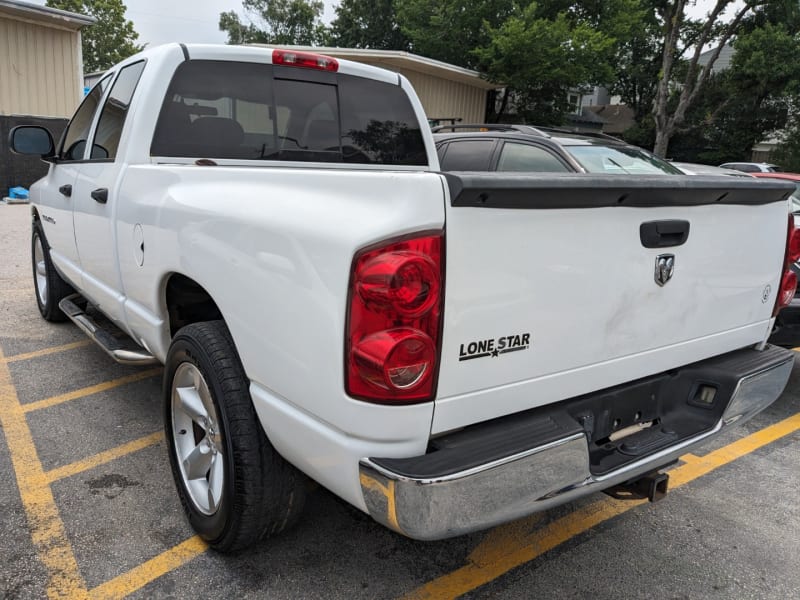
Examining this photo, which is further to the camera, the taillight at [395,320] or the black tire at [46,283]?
the black tire at [46,283]

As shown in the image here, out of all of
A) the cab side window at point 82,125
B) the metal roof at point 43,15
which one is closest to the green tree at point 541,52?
the metal roof at point 43,15

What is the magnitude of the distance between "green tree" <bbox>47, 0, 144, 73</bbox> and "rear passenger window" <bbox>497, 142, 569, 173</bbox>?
44260 mm

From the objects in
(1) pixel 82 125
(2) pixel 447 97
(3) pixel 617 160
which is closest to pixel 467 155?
(3) pixel 617 160

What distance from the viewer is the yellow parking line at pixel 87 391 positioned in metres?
3.77

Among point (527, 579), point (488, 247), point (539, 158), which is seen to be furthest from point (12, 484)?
point (539, 158)

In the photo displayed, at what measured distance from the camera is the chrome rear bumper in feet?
5.32

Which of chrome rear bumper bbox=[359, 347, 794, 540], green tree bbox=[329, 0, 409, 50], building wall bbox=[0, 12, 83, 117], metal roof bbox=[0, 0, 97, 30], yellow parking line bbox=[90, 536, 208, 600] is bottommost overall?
yellow parking line bbox=[90, 536, 208, 600]

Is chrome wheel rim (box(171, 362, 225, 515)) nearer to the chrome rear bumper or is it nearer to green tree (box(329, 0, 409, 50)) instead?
the chrome rear bumper

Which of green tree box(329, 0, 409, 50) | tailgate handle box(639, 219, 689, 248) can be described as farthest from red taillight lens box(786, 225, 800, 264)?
green tree box(329, 0, 409, 50)

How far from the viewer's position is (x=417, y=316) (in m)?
1.65

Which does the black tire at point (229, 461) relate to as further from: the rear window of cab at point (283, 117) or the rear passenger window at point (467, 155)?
the rear passenger window at point (467, 155)

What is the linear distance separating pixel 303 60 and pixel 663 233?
7.29ft

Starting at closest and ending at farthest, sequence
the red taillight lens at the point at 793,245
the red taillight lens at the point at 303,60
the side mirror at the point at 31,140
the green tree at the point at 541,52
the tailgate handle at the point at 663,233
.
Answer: the tailgate handle at the point at 663,233
the red taillight lens at the point at 793,245
the red taillight lens at the point at 303,60
the side mirror at the point at 31,140
the green tree at the point at 541,52

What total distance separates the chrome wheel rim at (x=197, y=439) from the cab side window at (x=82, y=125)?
A: 7.00 feet
